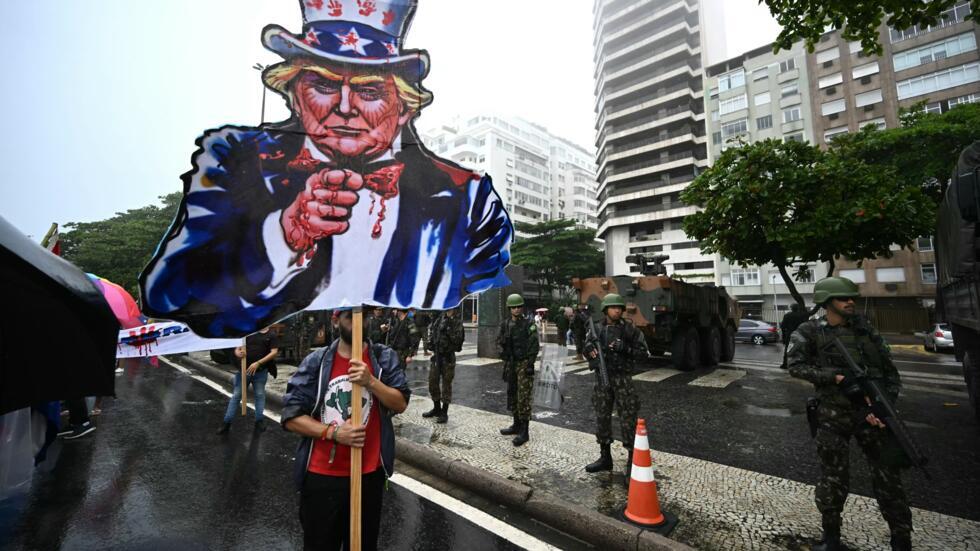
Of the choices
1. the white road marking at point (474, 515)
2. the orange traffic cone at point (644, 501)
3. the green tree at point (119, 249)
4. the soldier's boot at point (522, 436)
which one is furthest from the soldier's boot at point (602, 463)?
the green tree at point (119, 249)

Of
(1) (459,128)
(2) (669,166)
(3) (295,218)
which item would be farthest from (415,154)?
(1) (459,128)

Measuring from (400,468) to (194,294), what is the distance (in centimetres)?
353

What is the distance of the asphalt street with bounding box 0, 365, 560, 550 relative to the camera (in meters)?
3.21

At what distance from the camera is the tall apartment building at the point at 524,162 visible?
63.3m

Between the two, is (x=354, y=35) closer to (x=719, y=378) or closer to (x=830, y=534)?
(x=830, y=534)

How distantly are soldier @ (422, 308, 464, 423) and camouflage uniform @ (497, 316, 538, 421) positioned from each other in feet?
3.07

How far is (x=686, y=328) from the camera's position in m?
11.5

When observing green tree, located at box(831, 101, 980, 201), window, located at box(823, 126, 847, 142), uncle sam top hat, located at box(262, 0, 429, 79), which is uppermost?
window, located at box(823, 126, 847, 142)

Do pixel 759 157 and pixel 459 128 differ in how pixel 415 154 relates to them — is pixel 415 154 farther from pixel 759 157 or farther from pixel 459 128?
pixel 459 128

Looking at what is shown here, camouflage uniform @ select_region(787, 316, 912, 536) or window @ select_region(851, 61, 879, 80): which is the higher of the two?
window @ select_region(851, 61, 879, 80)

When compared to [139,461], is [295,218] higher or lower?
higher

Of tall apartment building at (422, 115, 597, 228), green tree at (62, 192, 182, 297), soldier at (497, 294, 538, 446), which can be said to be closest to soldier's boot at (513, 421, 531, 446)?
soldier at (497, 294, 538, 446)

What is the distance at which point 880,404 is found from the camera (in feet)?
9.22

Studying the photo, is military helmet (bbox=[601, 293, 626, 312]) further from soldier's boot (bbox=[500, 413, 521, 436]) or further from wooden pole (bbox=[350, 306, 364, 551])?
wooden pole (bbox=[350, 306, 364, 551])
